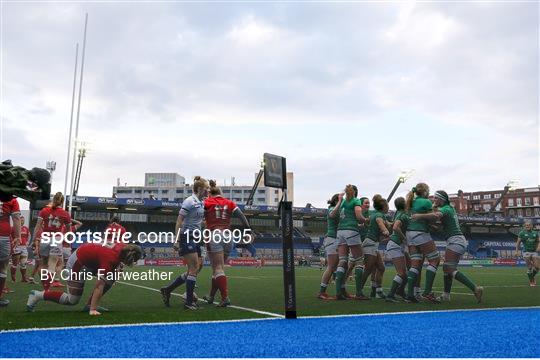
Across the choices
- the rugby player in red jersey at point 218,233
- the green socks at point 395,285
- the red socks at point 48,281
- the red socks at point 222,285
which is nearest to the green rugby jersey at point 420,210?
the green socks at point 395,285

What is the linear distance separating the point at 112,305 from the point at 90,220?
4960cm

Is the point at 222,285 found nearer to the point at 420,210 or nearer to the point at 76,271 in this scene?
the point at 76,271

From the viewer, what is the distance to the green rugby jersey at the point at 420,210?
838 cm

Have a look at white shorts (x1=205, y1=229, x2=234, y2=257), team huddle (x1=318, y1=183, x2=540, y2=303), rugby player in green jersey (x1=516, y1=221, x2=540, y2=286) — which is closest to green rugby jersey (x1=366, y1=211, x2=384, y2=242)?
team huddle (x1=318, y1=183, x2=540, y2=303)

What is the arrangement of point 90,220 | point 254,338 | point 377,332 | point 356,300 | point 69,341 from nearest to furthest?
point 69,341, point 254,338, point 377,332, point 356,300, point 90,220

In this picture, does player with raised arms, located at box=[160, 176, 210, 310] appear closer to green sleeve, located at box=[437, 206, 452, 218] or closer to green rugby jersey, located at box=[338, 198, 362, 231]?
green rugby jersey, located at box=[338, 198, 362, 231]

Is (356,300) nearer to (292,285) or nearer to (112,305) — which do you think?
(292,285)

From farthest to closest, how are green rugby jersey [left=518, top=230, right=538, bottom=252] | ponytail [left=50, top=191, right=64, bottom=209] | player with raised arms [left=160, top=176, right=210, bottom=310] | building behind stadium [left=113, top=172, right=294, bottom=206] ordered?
building behind stadium [left=113, top=172, right=294, bottom=206] < green rugby jersey [left=518, top=230, right=538, bottom=252] < ponytail [left=50, top=191, right=64, bottom=209] < player with raised arms [left=160, top=176, right=210, bottom=310]

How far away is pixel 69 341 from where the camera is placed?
4.09 m

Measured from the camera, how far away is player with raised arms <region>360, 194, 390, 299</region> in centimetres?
904

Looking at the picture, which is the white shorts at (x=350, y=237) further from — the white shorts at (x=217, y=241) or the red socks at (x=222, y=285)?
the red socks at (x=222, y=285)

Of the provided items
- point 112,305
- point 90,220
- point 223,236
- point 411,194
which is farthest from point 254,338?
point 90,220

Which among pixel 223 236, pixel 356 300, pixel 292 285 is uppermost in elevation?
pixel 223 236

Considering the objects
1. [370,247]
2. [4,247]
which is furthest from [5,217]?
[370,247]
